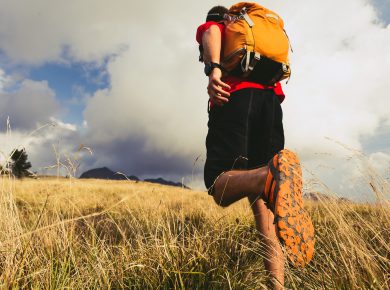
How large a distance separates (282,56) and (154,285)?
6.05 feet

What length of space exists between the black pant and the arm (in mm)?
96

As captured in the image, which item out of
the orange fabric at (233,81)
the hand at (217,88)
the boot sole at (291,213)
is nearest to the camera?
the boot sole at (291,213)

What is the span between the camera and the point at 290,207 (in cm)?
175

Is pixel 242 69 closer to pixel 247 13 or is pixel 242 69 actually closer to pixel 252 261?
pixel 247 13

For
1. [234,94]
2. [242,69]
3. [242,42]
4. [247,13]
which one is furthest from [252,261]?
[247,13]

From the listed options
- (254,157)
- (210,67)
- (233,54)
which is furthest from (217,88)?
(254,157)

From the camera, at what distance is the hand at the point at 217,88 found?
7.40 ft

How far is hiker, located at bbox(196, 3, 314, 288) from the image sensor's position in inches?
68.8

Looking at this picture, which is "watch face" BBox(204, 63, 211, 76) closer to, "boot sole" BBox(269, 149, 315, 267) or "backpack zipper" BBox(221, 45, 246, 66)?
"backpack zipper" BBox(221, 45, 246, 66)

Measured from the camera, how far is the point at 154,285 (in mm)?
1910

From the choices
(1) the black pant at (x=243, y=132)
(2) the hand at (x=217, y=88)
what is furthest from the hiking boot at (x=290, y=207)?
(2) the hand at (x=217, y=88)

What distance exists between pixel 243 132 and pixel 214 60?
55cm

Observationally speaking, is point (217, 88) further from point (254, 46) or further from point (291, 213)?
point (291, 213)

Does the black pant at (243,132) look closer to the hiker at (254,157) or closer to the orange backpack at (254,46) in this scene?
the hiker at (254,157)
